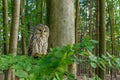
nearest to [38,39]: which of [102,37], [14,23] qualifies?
[14,23]

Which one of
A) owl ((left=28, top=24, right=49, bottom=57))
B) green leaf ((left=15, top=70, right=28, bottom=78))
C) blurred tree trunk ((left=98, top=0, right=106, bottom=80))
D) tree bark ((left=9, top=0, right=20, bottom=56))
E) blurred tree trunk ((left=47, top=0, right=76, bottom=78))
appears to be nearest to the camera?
green leaf ((left=15, top=70, right=28, bottom=78))

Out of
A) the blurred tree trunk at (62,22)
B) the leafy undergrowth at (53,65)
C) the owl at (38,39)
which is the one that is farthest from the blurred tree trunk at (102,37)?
the leafy undergrowth at (53,65)

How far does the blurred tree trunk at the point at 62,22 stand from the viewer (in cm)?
250

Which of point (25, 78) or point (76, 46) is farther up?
point (76, 46)

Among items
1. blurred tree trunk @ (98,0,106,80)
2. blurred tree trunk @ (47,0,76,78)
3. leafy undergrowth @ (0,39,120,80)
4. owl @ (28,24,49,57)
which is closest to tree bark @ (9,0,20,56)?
blurred tree trunk @ (98,0,106,80)

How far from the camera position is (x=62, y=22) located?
2.50 meters

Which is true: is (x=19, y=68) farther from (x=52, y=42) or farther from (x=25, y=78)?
(x=52, y=42)

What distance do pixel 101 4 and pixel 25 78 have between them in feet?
21.6

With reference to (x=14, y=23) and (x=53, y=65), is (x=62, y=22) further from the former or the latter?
(x=14, y=23)

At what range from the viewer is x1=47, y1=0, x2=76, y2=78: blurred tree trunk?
250cm

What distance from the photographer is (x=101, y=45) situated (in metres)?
7.04

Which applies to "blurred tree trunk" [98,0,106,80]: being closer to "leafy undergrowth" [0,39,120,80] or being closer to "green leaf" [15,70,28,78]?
"leafy undergrowth" [0,39,120,80]

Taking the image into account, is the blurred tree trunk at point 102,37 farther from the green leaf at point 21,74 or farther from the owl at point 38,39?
the green leaf at point 21,74

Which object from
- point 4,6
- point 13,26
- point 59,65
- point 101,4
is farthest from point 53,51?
point 4,6
